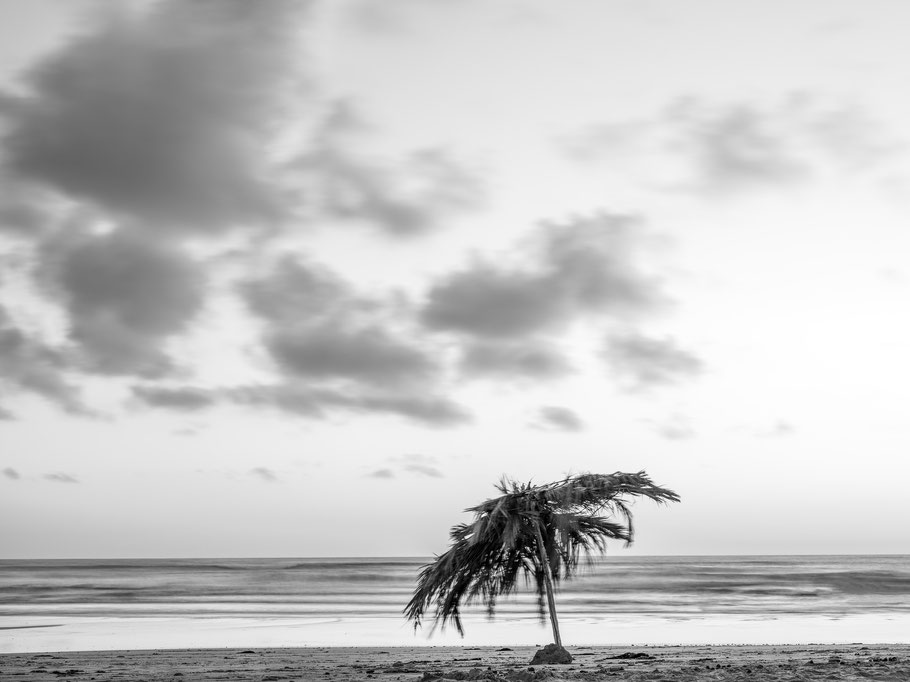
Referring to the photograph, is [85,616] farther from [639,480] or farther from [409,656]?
[639,480]

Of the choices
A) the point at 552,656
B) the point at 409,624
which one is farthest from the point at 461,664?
the point at 409,624

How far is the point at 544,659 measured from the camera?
439 inches

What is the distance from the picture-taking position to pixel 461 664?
1202cm

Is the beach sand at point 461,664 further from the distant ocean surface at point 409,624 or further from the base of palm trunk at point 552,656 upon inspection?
the distant ocean surface at point 409,624

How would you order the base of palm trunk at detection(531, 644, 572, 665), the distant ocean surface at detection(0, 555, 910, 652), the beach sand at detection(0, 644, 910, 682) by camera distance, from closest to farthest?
the beach sand at detection(0, 644, 910, 682)
the base of palm trunk at detection(531, 644, 572, 665)
the distant ocean surface at detection(0, 555, 910, 652)

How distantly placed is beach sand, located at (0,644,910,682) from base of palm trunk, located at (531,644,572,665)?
262mm

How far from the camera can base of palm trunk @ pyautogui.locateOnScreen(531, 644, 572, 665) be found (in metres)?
11.1

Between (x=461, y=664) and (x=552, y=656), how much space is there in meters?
1.59

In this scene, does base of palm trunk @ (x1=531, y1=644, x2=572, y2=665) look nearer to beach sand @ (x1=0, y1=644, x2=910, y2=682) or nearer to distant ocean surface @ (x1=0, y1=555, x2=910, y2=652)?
beach sand @ (x1=0, y1=644, x2=910, y2=682)

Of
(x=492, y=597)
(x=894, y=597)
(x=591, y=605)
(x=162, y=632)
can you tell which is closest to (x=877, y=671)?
(x=492, y=597)

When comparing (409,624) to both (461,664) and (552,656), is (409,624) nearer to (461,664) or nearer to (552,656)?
(461,664)

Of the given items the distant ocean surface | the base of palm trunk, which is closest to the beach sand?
the base of palm trunk

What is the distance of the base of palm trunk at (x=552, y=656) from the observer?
36.4ft

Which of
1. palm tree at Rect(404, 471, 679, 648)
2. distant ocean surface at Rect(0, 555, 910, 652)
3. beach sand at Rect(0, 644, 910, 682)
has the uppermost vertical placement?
palm tree at Rect(404, 471, 679, 648)
